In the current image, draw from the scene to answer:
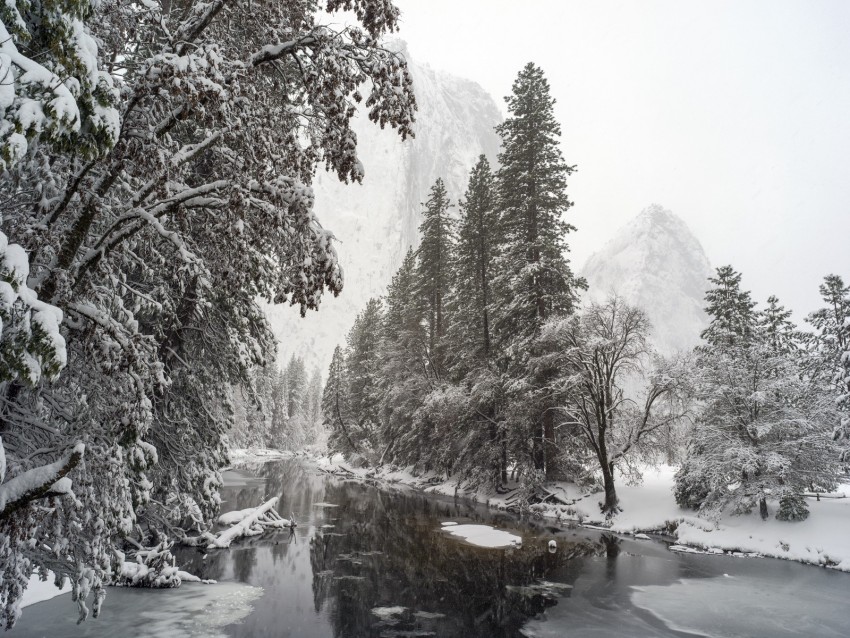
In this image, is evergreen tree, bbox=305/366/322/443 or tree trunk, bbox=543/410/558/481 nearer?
tree trunk, bbox=543/410/558/481

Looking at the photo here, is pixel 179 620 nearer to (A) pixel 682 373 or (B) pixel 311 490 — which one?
(A) pixel 682 373

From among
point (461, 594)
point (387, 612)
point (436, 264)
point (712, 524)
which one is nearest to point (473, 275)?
point (436, 264)

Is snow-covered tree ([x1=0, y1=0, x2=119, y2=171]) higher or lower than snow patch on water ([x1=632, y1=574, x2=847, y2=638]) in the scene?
higher

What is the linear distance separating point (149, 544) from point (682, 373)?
19.8m

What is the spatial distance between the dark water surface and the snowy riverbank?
1.27 metres

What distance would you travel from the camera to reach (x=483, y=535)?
17141mm

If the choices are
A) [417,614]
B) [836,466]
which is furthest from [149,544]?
[836,466]

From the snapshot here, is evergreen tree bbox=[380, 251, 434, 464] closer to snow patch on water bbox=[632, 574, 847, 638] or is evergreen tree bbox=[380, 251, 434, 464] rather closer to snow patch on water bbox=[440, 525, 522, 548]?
snow patch on water bbox=[440, 525, 522, 548]

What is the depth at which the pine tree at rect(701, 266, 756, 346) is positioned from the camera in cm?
2519

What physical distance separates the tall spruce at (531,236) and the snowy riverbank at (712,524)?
8.60ft

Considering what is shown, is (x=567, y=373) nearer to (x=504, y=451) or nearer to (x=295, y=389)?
(x=504, y=451)

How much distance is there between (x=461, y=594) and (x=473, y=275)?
22140 millimetres

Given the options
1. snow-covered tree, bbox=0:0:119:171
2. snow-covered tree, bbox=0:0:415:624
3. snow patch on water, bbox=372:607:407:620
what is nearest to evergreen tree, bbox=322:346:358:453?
snow patch on water, bbox=372:607:407:620

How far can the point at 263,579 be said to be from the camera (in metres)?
11.8
